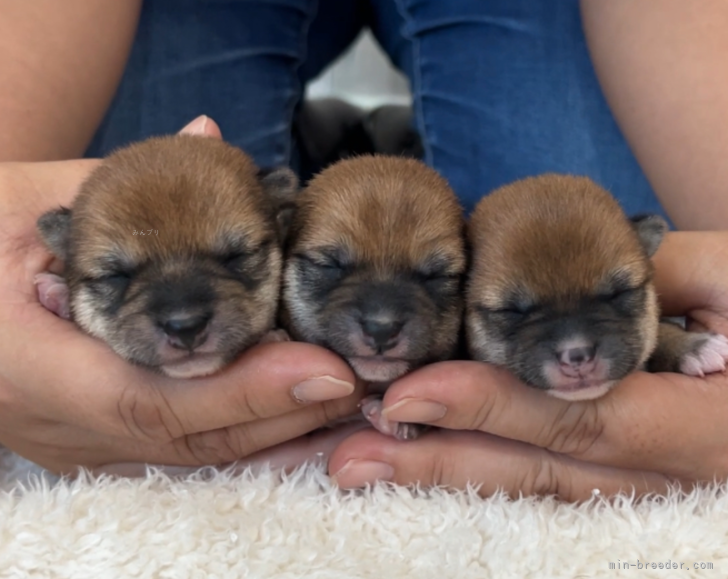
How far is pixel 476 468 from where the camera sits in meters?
1.68

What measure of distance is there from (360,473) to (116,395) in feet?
1.96

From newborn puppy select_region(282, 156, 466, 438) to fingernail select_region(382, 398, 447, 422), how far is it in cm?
9

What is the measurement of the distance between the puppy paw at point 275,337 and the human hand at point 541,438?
0.30 meters

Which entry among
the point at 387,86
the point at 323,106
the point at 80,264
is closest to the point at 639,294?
the point at 80,264

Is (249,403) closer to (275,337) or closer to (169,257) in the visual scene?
(275,337)

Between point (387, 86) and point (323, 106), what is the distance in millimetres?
750

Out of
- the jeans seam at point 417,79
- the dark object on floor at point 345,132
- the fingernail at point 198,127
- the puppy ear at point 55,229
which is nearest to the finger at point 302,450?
the puppy ear at point 55,229

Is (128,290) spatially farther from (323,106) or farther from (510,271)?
(323,106)

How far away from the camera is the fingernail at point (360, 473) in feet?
5.41

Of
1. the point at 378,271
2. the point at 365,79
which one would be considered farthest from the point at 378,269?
the point at 365,79

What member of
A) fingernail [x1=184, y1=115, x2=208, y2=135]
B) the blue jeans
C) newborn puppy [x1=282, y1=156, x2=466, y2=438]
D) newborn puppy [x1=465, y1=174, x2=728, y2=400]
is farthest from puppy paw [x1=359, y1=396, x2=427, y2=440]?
the blue jeans

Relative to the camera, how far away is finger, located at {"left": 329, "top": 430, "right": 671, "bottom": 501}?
65.6 inches

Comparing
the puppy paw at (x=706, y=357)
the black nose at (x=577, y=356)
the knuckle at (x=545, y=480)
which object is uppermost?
the black nose at (x=577, y=356)

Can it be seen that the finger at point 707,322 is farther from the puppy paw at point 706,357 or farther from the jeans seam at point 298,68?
the jeans seam at point 298,68
